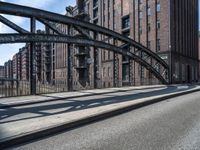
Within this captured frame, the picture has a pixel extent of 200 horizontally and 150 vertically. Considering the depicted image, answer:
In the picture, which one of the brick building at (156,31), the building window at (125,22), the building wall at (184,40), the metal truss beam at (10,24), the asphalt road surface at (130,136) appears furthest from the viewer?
the building window at (125,22)

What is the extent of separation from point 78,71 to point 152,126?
5974cm

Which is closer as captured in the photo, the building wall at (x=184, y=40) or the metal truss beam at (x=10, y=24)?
the metal truss beam at (x=10, y=24)

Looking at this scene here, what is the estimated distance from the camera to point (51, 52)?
100625mm

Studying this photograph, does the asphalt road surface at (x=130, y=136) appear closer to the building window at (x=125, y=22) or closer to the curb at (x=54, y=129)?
the curb at (x=54, y=129)

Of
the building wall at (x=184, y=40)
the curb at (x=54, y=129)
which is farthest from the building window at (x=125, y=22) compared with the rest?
the curb at (x=54, y=129)

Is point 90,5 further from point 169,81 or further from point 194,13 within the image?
point 169,81

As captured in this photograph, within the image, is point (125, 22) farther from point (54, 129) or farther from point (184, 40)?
point (54, 129)

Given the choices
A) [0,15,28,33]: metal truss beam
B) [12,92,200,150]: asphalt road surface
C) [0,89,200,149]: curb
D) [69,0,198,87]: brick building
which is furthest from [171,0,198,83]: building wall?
[12,92,200,150]: asphalt road surface

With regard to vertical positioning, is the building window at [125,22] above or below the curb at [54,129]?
above

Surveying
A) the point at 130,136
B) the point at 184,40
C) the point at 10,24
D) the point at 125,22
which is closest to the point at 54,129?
the point at 130,136

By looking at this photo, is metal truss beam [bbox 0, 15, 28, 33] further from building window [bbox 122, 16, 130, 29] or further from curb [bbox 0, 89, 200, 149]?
building window [bbox 122, 16, 130, 29]

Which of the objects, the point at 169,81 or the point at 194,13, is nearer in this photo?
the point at 169,81

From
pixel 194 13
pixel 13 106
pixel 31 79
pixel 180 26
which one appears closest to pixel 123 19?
pixel 180 26

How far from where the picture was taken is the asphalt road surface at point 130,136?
6.01 m
